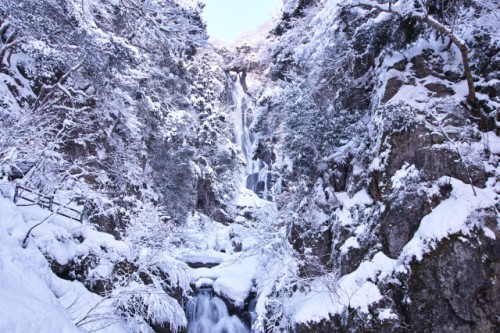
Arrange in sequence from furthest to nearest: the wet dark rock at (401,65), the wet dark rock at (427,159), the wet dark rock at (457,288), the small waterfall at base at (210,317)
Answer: the small waterfall at base at (210,317)
the wet dark rock at (401,65)
the wet dark rock at (427,159)
the wet dark rock at (457,288)

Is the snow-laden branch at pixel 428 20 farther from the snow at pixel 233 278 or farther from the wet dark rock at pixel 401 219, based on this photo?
the snow at pixel 233 278

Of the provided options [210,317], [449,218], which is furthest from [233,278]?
[449,218]

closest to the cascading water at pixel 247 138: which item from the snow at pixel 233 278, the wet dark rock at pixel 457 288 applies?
the snow at pixel 233 278

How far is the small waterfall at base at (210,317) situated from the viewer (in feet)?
42.6

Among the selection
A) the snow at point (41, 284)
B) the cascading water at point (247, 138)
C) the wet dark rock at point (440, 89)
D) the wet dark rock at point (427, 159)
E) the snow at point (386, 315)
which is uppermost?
the cascading water at point (247, 138)

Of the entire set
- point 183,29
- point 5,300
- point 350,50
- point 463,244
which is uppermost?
point 350,50

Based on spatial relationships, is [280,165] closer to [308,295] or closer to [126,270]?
[308,295]

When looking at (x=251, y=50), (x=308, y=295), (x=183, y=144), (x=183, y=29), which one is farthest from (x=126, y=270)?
(x=251, y=50)

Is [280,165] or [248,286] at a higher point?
[280,165]

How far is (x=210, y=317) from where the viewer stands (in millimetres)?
13430

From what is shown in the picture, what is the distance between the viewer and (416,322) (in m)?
5.93

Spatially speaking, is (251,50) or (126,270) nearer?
(126,270)

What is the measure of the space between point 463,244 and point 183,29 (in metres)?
5.66

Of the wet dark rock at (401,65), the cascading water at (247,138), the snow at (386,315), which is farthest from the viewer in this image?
the cascading water at (247,138)
